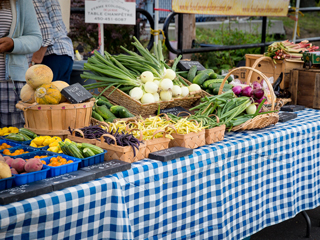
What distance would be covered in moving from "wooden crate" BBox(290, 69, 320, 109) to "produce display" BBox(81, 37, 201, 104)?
3.97 feet

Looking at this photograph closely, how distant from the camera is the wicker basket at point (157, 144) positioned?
6.96ft

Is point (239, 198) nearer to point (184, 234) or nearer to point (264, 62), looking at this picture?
point (184, 234)

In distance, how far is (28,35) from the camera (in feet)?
9.57

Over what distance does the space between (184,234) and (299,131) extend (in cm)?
135

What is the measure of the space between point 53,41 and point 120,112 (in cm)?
140

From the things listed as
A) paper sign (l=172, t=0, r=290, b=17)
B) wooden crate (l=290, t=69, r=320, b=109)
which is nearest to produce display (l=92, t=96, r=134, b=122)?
wooden crate (l=290, t=69, r=320, b=109)

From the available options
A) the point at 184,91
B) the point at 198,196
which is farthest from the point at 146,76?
the point at 198,196

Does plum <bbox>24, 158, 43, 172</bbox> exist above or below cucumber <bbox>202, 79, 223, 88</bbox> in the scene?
below

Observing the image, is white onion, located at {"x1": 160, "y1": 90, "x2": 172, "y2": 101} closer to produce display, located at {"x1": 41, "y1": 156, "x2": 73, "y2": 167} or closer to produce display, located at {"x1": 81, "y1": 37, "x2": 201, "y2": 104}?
produce display, located at {"x1": 81, "y1": 37, "x2": 201, "y2": 104}

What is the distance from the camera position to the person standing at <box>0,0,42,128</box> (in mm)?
2799

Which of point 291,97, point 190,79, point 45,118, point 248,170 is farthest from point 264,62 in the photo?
point 45,118

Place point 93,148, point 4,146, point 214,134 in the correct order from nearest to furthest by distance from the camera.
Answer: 1. point 93,148
2. point 4,146
3. point 214,134

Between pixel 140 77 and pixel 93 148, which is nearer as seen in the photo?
pixel 93 148

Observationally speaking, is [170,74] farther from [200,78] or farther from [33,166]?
[33,166]
